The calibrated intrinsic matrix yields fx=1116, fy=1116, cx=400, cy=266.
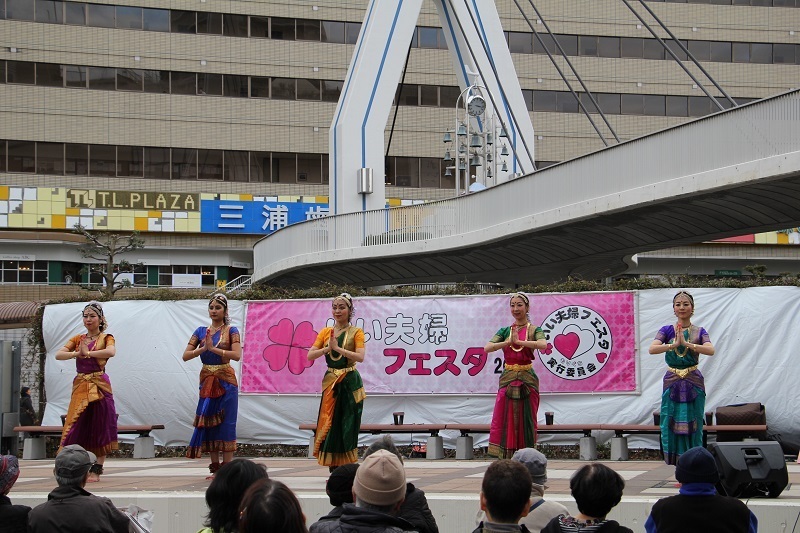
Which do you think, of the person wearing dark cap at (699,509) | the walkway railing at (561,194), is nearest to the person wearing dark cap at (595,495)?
the person wearing dark cap at (699,509)

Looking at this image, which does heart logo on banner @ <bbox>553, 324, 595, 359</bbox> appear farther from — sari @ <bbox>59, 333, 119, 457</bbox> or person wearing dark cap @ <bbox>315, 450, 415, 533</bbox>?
person wearing dark cap @ <bbox>315, 450, 415, 533</bbox>

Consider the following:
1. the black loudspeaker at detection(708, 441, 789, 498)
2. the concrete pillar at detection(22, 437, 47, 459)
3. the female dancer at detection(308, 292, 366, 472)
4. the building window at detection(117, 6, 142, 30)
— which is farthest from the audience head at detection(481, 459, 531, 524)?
the building window at detection(117, 6, 142, 30)

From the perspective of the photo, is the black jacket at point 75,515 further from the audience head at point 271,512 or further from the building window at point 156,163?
the building window at point 156,163

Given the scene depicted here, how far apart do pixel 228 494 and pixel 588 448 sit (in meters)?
9.57

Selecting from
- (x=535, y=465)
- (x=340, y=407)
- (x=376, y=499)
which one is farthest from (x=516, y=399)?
(x=376, y=499)

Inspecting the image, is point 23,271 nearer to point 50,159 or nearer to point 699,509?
point 50,159

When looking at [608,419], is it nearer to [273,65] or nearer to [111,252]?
[111,252]

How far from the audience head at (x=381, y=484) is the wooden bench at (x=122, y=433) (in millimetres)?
10608

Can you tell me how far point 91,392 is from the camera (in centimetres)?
1066

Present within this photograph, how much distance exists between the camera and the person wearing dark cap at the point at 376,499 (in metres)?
4.54

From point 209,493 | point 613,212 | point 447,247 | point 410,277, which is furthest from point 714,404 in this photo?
point 410,277

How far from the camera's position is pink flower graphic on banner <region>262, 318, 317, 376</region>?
15.1 meters

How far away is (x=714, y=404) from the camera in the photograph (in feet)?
44.6

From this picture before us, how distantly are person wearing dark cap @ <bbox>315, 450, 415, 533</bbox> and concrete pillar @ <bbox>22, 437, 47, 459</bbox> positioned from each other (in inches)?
447
